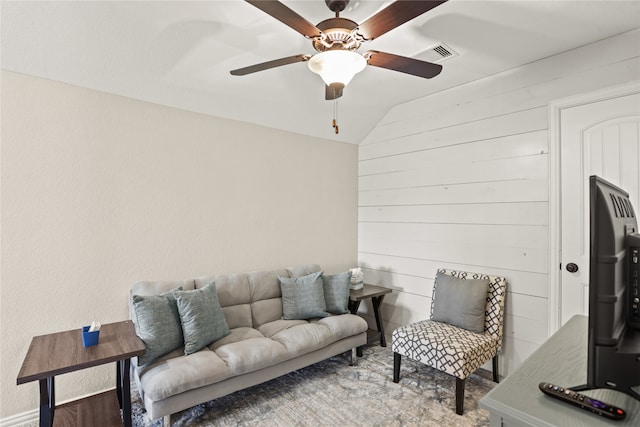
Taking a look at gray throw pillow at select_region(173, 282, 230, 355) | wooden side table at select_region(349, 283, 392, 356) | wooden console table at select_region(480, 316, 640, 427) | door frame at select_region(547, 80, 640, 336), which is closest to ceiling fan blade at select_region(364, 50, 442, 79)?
door frame at select_region(547, 80, 640, 336)

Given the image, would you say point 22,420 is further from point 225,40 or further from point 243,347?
point 225,40

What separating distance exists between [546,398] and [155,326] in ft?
7.25

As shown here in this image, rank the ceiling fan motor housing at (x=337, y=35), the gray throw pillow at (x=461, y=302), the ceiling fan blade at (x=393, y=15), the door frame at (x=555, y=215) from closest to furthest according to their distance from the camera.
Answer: the ceiling fan blade at (x=393, y=15) < the ceiling fan motor housing at (x=337, y=35) < the door frame at (x=555, y=215) < the gray throw pillow at (x=461, y=302)

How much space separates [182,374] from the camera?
211 centimetres

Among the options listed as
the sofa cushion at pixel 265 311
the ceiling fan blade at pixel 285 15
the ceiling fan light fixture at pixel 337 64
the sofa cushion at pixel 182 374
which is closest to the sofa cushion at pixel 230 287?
the sofa cushion at pixel 265 311

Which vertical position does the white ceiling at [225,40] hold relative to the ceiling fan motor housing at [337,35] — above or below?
above

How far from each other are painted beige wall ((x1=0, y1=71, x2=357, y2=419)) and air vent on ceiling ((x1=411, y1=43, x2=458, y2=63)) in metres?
1.60

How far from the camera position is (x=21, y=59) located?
2.16 meters

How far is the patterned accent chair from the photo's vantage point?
2.42 metres

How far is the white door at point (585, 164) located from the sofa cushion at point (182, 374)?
2547 mm

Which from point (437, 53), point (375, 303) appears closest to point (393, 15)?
point (437, 53)

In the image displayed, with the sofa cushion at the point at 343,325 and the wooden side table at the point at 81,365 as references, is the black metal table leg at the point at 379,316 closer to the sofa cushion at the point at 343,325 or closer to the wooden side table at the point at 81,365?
the sofa cushion at the point at 343,325

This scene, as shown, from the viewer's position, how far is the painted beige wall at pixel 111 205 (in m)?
2.24

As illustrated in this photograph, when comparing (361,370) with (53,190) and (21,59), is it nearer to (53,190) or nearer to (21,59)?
(53,190)
